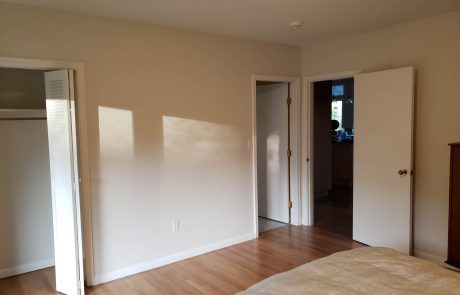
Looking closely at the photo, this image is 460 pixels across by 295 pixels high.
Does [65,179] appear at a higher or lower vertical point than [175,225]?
higher

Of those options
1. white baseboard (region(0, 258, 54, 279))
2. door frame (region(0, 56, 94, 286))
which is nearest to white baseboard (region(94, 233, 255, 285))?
door frame (region(0, 56, 94, 286))

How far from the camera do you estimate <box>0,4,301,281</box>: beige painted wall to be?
10.5 ft

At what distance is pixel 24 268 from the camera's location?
3.62m

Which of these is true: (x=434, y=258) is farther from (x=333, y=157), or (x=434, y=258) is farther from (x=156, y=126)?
(x=333, y=157)

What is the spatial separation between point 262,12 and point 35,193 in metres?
2.91

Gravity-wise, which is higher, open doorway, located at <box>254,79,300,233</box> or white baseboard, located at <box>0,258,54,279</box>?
open doorway, located at <box>254,79,300,233</box>

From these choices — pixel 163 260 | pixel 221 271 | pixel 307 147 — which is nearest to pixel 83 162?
pixel 163 260

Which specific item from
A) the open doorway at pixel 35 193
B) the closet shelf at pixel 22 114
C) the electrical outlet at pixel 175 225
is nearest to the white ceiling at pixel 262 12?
the open doorway at pixel 35 193

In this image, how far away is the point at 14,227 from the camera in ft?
11.8

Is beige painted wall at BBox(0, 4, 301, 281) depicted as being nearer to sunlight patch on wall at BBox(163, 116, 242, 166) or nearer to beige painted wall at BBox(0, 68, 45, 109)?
sunlight patch on wall at BBox(163, 116, 242, 166)

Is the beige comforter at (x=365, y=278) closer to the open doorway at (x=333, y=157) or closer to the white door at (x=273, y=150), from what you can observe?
the open doorway at (x=333, y=157)

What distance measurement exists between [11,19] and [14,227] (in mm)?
2021

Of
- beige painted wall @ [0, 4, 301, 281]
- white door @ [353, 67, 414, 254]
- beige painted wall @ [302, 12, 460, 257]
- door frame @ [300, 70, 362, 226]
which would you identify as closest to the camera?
beige painted wall @ [0, 4, 301, 281]

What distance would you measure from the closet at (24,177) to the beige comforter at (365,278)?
2.81 m
